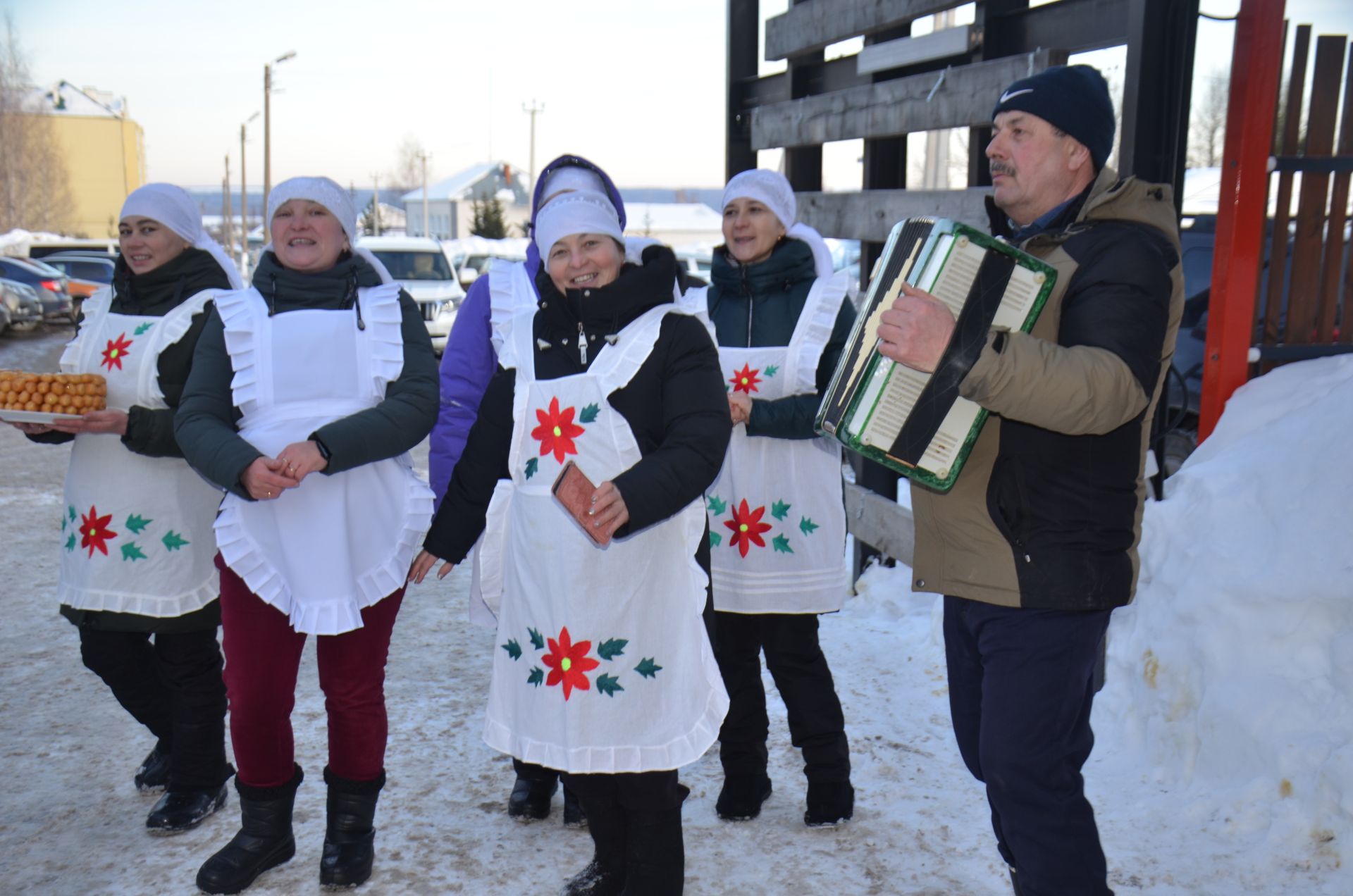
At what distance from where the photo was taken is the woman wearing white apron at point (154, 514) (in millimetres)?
3441

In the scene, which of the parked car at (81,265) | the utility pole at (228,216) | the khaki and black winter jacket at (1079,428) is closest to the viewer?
the khaki and black winter jacket at (1079,428)

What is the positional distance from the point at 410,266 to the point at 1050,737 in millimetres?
16844

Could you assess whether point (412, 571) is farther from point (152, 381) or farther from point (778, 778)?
point (778, 778)

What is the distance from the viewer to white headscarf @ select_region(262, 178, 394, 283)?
10.2 feet

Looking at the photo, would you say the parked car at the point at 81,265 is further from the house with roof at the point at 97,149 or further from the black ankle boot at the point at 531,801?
the house with roof at the point at 97,149

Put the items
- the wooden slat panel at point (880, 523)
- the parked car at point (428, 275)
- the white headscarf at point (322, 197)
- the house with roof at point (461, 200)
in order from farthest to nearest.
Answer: the house with roof at point (461, 200) → the parked car at point (428, 275) → the wooden slat panel at point (880, 523) → the white headscarf at point (322, 197)

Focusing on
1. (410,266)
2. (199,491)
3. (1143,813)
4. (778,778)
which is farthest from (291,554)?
(410,266)

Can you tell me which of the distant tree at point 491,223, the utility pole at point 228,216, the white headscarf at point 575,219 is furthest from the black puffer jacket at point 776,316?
the utility pole at point 228,216

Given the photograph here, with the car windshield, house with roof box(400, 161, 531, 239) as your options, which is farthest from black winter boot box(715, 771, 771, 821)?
house with roof box(400, 161, 531, 239)

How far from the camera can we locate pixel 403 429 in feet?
10.1

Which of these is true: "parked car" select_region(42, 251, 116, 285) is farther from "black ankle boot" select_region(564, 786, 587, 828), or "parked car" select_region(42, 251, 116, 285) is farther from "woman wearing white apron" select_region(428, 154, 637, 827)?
"black ankle boot" select_region(564, 786, 587, 828)

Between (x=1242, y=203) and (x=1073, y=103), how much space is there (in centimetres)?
237

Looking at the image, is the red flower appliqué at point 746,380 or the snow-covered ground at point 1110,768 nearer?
the snow-covered ground at point 1110,768

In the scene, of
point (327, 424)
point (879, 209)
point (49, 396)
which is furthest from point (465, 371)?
point (879, 209)
